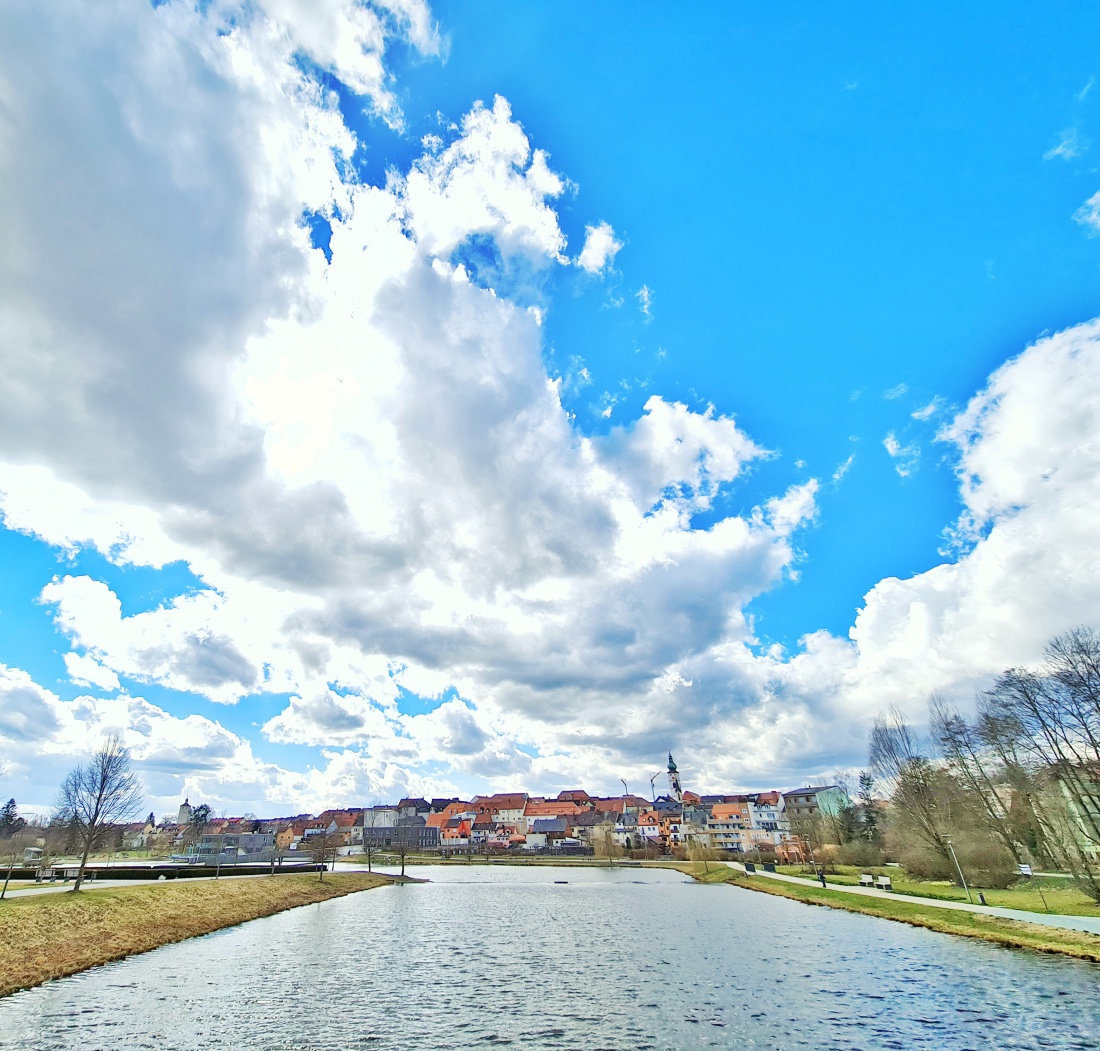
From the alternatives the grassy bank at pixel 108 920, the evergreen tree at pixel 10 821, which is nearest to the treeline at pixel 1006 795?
the grassy bank at pixel 108 920

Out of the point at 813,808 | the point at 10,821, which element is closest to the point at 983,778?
the point at 813,808

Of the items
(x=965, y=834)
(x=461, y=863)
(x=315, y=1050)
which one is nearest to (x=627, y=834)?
(x=461, y=863)

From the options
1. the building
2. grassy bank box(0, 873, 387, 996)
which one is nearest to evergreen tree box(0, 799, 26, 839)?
grassy bank box(0, 873, 387, 996)

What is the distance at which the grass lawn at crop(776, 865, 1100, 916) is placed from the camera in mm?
41375

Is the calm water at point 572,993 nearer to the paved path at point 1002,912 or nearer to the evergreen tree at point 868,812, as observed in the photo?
the paved path at point 1002,912

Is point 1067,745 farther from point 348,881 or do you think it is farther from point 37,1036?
point 348,881

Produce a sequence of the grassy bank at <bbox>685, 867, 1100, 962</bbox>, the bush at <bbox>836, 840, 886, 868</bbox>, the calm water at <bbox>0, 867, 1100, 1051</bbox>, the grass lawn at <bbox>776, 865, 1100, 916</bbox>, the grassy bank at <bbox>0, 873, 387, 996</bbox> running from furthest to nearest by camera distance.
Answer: the bush at <bbox>836, 840, 886, 868</bbox>
the grass lawn at <bbox>776, 865, 1100, 916</bbox>
the grassy bank at <bbox>685, 867, 1100, 962</bbox>
the grassy bank at <bbox>0, 873, 387, 996</bbox>
the calm water at <bbox>0, 867, 1100, 1051</bbox>

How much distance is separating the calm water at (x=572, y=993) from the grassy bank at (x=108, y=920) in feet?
5.86

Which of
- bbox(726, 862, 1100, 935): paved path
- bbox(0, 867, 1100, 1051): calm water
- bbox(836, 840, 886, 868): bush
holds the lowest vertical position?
bbox(0, 867, 1100, 1051): calm water

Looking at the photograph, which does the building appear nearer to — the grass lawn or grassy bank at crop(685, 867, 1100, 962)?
the grass lawn

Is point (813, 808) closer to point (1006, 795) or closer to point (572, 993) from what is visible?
point (1006, 795)

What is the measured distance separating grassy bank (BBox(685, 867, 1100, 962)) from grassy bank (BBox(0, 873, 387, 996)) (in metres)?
48.2

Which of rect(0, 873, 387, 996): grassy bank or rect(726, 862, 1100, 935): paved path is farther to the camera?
rect(726, 862, 1100, 935): paved path

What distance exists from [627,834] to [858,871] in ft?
365
